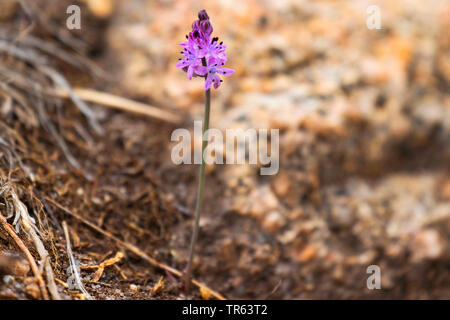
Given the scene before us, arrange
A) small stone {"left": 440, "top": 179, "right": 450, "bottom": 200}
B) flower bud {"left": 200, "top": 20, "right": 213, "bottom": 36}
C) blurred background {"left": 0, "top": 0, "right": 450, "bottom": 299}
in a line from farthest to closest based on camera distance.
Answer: small stone {"left": 440, "top": 179, "right": 450, "bottom": 200} < blurred background {"left": 0, "top": 0, "right": 450, "bottom": 299} < flower bud {"left": 200, "top": 20, "right": 213, "bottom": 36}

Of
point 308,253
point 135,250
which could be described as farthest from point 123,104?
point 308,253

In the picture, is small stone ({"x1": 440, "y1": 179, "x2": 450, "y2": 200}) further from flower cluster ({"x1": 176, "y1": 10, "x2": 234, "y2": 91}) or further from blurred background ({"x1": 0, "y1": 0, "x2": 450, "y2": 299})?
flower cluster ({"x1": 176, "y1": 10, "x2": 234, "y2": 91})

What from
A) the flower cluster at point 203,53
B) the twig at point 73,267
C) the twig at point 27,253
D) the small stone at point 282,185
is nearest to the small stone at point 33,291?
the twig at point 27,253

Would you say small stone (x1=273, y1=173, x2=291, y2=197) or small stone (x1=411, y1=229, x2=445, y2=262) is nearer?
small stone (x1=273, y1=173, x2=291, y2=197)

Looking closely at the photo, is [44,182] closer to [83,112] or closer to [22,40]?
[83,112]

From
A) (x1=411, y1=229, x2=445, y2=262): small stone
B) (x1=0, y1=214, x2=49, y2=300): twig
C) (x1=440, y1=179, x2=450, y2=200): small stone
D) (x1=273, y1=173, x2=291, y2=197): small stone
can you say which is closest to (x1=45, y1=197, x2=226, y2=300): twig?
(x1=0, y1=214, x2=49, y2=300): twig

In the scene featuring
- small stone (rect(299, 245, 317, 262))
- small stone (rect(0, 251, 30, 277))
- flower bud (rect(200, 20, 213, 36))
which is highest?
flower bud (rect(200, 20, 213, 36))
